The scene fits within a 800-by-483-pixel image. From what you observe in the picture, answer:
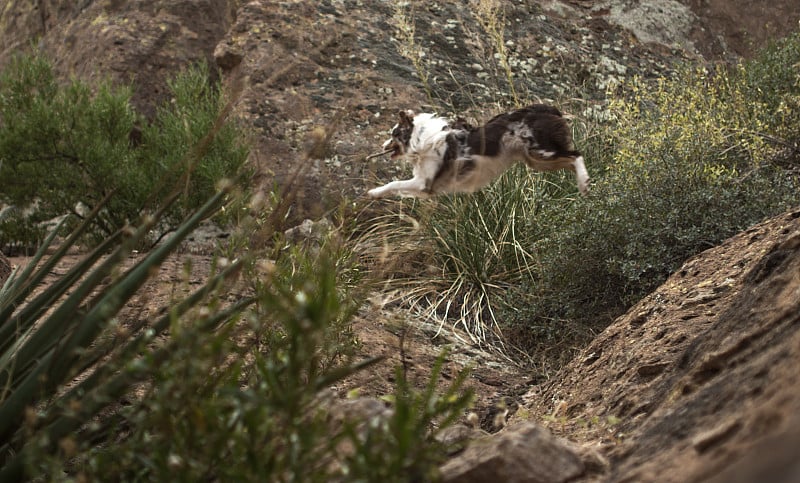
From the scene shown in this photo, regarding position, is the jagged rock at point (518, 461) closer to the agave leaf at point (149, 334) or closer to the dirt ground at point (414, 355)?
the agave leaf at point (149, 334)

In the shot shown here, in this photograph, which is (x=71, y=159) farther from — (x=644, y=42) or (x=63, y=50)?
(x=644, y=42)

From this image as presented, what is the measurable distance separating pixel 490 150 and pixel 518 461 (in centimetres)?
92

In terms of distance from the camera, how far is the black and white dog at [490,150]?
2.40 meters

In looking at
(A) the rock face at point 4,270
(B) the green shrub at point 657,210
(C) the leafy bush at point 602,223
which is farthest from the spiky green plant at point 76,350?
(B) the green shrub at point 657,210

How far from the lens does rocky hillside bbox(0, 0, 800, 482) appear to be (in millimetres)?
1775

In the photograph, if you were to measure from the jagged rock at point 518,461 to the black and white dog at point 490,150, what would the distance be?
77cm

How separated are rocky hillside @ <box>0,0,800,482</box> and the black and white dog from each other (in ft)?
0.86

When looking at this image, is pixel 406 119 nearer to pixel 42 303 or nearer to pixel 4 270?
pixel 42 303

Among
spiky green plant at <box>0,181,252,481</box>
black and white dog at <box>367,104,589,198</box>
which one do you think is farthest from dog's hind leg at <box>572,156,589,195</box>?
spiky green plant at <box>0,181,252,481</box>

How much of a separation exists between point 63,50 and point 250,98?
264cm

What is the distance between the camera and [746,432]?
1477mm

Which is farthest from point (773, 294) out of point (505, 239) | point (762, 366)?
point (505, 239)

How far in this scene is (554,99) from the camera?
21.9 ft

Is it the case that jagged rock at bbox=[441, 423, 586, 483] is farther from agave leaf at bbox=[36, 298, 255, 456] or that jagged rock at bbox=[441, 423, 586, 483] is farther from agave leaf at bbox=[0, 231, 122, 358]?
agave leaf at bbox=[0, 231, 122, 358]
